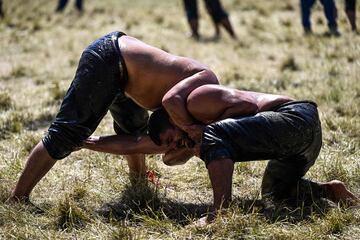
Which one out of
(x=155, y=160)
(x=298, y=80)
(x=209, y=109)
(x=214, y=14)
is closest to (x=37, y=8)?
(x=214, y=14)

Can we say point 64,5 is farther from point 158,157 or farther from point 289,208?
point 289,208

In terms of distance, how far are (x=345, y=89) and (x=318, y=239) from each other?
11.7 ft

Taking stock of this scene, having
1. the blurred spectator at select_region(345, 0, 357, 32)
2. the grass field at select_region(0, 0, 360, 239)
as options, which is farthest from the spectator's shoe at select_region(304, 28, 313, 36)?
the blurred spectator at select_region(345, 0, 357, 32)

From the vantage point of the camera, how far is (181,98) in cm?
352

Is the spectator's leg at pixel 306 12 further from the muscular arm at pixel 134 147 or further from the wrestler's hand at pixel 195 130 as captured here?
the wrestler's hand at pixel 195 130

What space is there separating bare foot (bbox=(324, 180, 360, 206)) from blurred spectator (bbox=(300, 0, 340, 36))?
6.15 metres

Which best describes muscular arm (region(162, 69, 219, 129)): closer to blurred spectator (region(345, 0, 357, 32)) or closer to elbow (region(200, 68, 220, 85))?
elbow (region(200, 68, 220, 85))

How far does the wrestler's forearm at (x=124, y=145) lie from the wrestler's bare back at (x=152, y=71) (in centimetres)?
26

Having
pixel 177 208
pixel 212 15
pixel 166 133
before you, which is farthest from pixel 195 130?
pixel 212 15

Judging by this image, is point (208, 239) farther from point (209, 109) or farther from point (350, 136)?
point (350, 136)

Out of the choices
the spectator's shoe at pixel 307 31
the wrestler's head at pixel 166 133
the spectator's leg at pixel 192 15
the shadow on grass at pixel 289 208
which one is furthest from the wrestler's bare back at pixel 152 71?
the spectator's leg at pixel 192 15

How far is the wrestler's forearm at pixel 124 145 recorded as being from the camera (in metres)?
3.75

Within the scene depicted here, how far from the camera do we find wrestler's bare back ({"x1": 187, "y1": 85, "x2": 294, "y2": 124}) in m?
3.52

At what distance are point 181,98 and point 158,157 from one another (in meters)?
1.50
